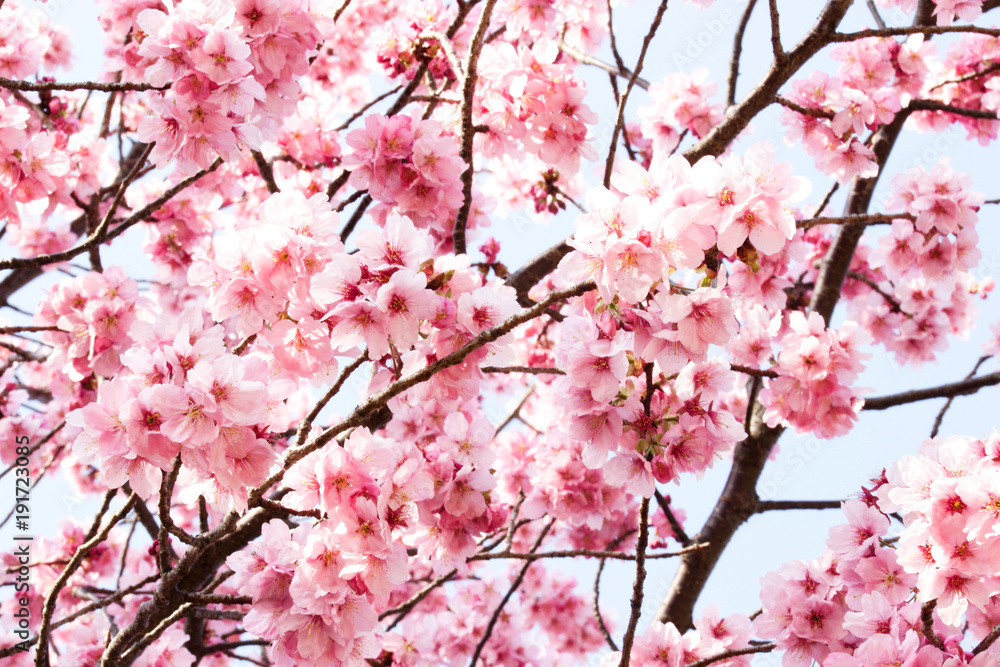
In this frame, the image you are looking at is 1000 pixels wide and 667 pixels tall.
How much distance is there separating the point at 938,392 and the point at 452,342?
256cm

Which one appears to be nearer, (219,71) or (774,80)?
(219,71)

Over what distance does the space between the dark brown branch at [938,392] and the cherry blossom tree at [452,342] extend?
12mm

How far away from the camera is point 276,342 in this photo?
1846 mm

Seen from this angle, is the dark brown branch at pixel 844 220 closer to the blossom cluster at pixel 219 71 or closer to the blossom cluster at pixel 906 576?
the blossom cluster at pixel 906 576

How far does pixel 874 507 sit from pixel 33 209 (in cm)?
310

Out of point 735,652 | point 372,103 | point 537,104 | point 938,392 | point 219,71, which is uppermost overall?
point 372,103

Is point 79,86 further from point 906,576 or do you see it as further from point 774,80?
point 906,576

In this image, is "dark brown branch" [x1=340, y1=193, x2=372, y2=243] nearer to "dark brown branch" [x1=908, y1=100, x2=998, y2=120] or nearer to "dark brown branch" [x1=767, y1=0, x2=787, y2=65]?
"dark brown branch" [x1=767, y1=0, x2=787, y2=65]

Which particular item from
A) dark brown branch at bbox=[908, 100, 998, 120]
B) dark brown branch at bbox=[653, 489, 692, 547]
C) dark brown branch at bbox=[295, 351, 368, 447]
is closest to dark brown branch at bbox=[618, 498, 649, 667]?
dark brown branch at bbox=[295, 351, 368, 447]

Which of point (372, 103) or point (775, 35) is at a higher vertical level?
point (372, 103)

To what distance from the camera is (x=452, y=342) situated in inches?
71.1

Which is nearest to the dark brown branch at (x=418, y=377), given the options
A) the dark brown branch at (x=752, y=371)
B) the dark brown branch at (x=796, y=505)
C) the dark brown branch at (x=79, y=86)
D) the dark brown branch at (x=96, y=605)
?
the dark brown branch at (x=96, y=605)

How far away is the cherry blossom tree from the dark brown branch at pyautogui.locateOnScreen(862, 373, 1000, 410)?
0.01m

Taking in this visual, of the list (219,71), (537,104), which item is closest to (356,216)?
(537,104)
